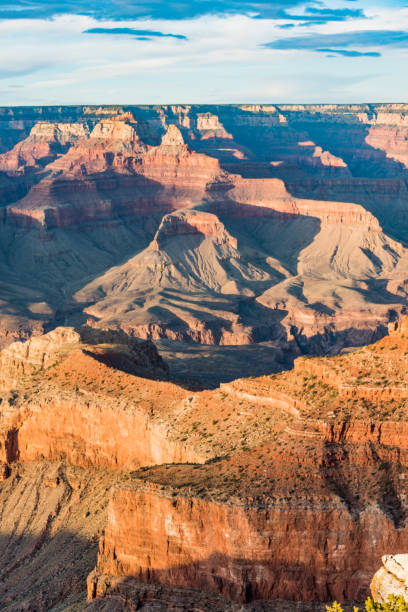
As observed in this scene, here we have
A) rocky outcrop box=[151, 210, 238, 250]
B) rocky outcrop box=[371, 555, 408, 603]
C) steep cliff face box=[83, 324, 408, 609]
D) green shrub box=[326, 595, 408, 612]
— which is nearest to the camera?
green shrub box=[326, 595, 408, 612]

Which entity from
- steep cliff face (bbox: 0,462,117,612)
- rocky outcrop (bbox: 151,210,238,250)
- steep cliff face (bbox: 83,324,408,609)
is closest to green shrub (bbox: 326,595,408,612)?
steep cliff face (bbox: 83,324,408,609)

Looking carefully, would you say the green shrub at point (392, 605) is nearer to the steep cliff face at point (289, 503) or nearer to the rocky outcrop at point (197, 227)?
the steep cliff face at point (289, 503)

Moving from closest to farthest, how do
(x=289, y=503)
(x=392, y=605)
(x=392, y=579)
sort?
1. (x=392, y=605)
2. (x=392, y=579)
3. (x=289, y=503)

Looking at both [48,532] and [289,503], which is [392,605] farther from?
[48,532]

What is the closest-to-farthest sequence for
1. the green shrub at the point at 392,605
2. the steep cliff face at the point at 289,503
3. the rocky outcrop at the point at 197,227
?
the green shrub at the point at 392,605 < the steep cliff face at the point at 289,503 < the rocky outcrop at the point at 197,227

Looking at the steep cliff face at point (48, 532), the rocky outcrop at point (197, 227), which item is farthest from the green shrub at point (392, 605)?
the rocky outcrop at point (197, 227)

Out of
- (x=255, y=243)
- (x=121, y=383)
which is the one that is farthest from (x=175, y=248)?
(x=121, y=383)

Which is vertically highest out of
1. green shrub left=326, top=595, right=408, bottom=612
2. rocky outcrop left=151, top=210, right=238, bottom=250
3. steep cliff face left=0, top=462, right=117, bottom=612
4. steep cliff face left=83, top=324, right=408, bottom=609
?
green shrub left=326, top=595, right=408, bottom=612

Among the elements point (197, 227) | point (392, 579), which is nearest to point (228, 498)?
point (392, 579)

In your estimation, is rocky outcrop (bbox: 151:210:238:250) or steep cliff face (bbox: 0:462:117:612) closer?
steep cliff face (bbox: 0:462:117:612)

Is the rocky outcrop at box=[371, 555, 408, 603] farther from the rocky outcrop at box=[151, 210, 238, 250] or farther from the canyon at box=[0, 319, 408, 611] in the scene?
the rocky outcrop at box=[151, 210, 238, 250]

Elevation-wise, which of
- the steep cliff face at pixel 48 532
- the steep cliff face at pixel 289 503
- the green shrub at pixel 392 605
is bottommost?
the steep cliff face at pixel 48 532
